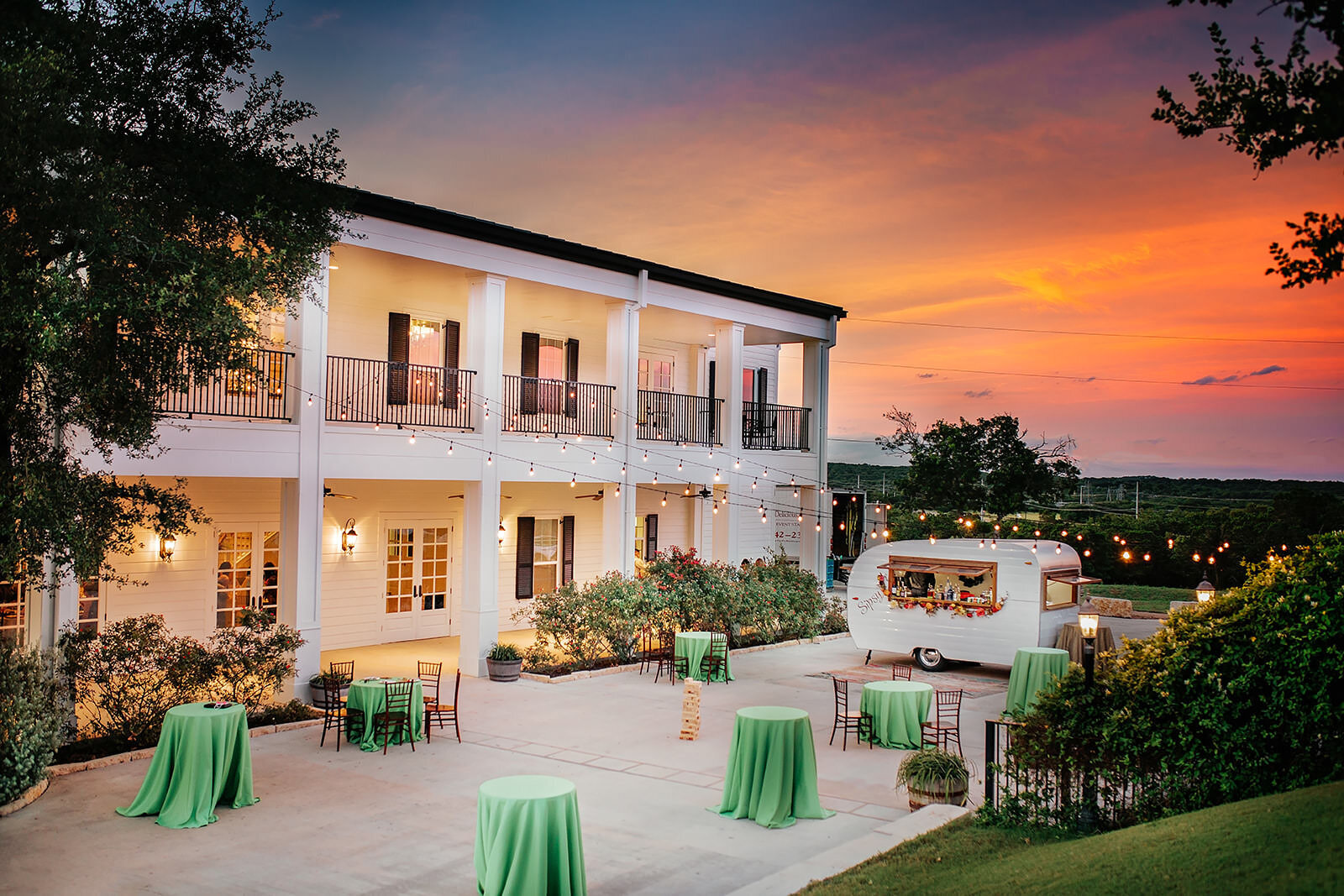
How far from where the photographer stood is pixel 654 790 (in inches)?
411

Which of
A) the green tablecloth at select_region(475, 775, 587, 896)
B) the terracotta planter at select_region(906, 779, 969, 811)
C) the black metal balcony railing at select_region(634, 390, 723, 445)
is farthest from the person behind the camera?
the black metal balcony railing at select_region(634, 390, 723, 445)

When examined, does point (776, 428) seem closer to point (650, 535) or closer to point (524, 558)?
point (650, 535)

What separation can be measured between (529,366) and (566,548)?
4.50 m

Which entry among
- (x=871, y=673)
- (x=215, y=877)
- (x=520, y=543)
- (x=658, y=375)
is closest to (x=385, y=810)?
(x=215, y=877)

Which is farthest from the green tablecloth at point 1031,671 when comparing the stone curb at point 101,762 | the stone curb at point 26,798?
the stone curb at point 26,798

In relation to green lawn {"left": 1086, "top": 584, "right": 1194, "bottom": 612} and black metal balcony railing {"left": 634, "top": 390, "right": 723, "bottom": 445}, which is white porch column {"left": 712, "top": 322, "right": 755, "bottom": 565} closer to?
black metal balcony railing {"left": 634, "top": 390, "right": 723, "bottom": 445}

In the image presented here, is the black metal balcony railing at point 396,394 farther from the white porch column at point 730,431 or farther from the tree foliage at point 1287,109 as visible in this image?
the tree foliage at point 1287,109

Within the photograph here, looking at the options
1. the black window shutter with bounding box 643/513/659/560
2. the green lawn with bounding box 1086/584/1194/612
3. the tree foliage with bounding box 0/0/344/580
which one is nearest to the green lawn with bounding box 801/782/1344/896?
the tree foliage with bounding box 0/0/344/580

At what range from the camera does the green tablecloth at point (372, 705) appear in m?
12.1

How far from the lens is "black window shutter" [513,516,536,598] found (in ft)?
73.0

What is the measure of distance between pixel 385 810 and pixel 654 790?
269 cm

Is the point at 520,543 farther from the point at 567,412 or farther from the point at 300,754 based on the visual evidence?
the point at 300,754

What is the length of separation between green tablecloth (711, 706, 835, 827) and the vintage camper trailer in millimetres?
8246

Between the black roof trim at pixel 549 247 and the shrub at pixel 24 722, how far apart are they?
5.91 m
